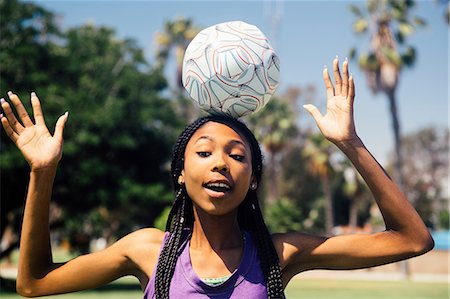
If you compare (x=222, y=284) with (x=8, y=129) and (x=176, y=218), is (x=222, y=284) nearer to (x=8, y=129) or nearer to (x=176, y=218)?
(x=176, y=218)

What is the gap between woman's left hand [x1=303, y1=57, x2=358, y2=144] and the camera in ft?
10.8

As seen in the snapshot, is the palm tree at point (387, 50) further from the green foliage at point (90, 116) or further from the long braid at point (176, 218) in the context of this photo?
the long braid at point (176, 218)

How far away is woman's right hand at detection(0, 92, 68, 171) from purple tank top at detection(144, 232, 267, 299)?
74cm

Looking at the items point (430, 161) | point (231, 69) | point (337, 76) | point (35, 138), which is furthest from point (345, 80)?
point (430, 161)

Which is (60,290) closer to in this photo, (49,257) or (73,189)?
(49,257)

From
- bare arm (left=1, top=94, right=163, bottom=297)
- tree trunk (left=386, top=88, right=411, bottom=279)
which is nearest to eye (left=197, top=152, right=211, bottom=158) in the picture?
bare arm (left=1, top=94, right=163, bottom=297)

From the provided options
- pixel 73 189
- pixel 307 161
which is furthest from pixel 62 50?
pixel 307 161

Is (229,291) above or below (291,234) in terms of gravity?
below

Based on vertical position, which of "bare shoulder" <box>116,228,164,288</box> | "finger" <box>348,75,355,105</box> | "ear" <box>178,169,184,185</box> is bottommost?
"bare shoulder" <box>116,228,164,288</box>

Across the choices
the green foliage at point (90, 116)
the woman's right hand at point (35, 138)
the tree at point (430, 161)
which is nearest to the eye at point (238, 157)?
the woman's right hand at point (35, 138)

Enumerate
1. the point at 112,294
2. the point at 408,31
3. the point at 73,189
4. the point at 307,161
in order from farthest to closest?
the point at 307,161 < the point at 408,31 < the point at 73,189 < the point at 112,294

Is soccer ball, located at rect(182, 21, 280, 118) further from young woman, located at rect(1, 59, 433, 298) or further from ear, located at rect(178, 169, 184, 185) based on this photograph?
ear, located at rect(178, 169, 184, 185)

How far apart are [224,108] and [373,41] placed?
106 ft

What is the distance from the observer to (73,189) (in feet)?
77.9
